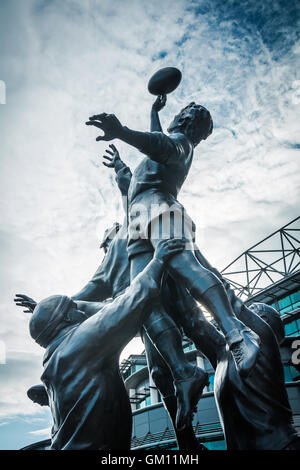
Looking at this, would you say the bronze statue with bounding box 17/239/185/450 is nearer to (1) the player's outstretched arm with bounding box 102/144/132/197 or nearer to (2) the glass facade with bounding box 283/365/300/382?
(1) the player's outstretched arm with bounding box 102/144/132/197

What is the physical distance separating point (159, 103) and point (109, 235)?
1.83m

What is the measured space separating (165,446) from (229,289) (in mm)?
18950

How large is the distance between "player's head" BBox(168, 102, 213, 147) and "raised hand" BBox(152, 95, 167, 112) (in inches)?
9.7

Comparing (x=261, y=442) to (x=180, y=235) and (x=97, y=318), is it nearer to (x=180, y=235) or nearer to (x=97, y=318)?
(x=97, y=318)

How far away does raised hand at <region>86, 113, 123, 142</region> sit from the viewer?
3.53 meters

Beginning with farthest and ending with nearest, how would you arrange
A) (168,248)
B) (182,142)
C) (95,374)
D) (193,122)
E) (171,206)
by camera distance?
(193,122)
(182,142)
(171,206)
(168,248)
(95,374)

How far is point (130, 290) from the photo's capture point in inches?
127

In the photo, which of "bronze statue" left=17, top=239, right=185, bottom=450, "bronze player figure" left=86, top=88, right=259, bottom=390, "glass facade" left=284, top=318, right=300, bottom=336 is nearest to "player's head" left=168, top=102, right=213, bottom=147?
"bronze player figure" left=86, top=88, right=259, bottom=390

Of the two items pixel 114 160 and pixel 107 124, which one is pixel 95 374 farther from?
pixel 114 160

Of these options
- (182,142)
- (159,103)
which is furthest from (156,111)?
(182,142)

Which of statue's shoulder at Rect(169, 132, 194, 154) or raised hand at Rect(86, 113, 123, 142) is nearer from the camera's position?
raised hand at Rect(86, 113, 123, 142)

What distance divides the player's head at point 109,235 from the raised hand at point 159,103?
1.61 m

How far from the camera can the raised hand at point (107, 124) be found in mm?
3529

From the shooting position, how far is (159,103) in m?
4.93
